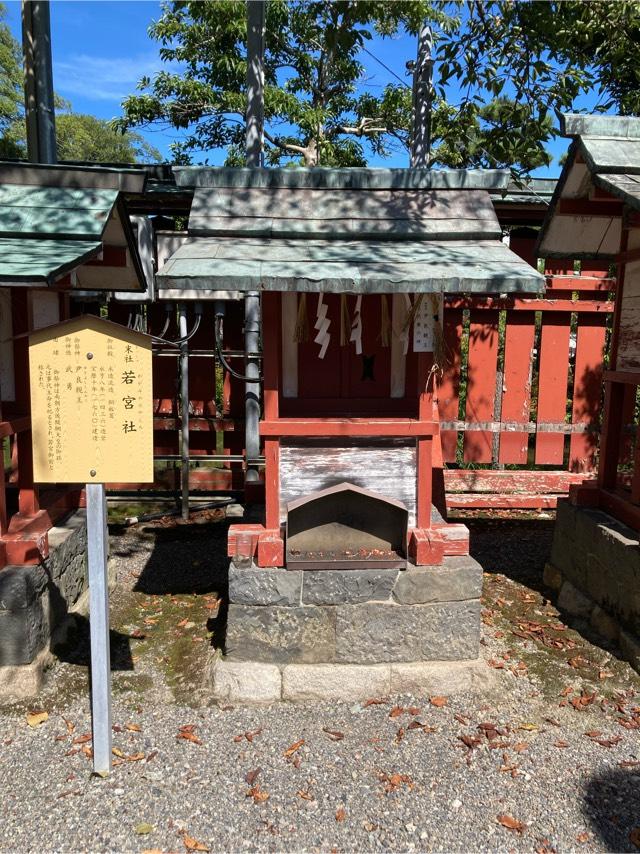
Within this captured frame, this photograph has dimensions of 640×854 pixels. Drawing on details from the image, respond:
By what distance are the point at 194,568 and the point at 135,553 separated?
831 millimetres

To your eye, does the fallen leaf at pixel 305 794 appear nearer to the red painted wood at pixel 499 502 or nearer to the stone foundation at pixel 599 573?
the stone foundation at pixel 599 573

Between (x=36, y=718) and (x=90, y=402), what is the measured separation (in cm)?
216

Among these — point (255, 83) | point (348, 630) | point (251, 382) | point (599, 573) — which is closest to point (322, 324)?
point (348, 630)

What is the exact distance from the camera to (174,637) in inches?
198

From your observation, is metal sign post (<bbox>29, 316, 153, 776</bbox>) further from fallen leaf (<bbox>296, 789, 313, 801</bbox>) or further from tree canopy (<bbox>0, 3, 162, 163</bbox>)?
tree canopy (<bbox>0, 3, 162, 163</bbox>)

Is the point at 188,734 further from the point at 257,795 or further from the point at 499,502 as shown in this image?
the point at 499,502

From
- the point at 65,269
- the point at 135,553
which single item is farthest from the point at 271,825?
the point at 135,553

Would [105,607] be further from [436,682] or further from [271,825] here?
[436,682]

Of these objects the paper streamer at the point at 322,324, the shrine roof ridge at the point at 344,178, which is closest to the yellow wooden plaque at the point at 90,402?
the paper streamer at the point at 322,324

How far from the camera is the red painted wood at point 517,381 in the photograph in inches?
302

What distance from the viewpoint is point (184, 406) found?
7.67 meters

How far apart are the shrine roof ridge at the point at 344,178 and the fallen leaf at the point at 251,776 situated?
13.3 feet

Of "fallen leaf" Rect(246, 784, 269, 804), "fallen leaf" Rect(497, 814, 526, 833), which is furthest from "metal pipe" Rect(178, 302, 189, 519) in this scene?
"fallen leaf" Rect(497, 814, 526, 833)

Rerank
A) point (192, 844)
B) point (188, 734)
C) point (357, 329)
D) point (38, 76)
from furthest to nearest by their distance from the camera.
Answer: point (38, 76) < point (357, 329) < point (188, 734) < point (192, 844)
